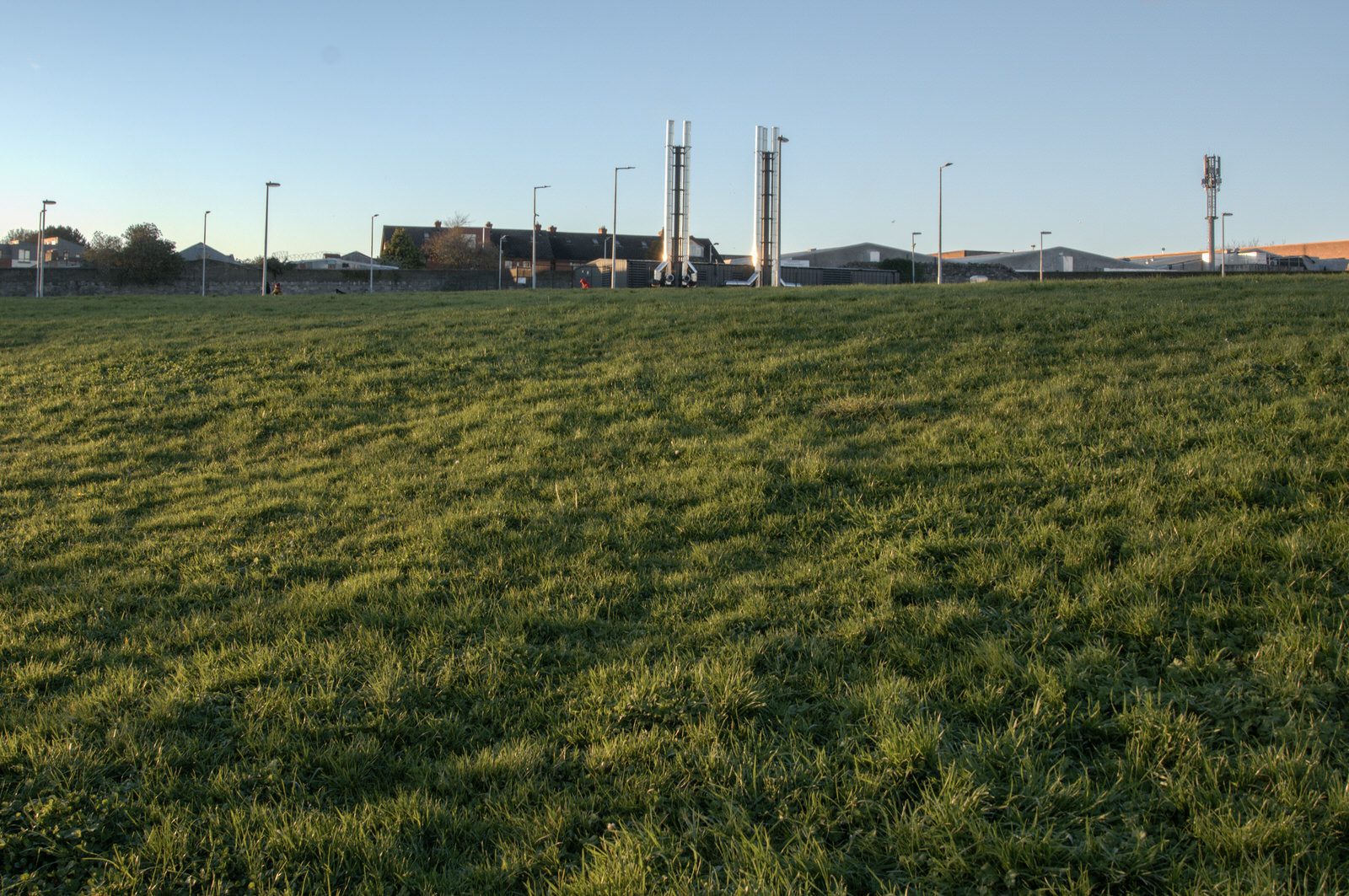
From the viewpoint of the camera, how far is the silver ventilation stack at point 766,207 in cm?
5003

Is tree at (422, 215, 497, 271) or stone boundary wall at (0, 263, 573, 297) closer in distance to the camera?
stone boundary wall at (0, 263, 573, 297)

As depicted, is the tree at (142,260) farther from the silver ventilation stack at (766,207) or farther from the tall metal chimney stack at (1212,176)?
the tall metal chimney stack at (1212,176)

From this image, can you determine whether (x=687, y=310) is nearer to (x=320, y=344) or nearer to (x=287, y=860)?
(x=320, y=344)

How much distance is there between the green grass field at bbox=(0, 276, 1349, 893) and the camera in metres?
3.05

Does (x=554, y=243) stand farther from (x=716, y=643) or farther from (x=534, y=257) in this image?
(x=716, y=643)

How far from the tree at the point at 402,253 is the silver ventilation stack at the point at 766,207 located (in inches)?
1416

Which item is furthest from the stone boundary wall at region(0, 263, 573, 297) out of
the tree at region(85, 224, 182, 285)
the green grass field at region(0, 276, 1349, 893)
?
the green grass field at region(0, 276, 1349, 893)

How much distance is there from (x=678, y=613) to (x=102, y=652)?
314 cm

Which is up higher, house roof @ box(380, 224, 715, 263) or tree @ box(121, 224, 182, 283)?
house roof @ box(380, 224, 715, 263)

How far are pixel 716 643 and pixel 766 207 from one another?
4847 cm

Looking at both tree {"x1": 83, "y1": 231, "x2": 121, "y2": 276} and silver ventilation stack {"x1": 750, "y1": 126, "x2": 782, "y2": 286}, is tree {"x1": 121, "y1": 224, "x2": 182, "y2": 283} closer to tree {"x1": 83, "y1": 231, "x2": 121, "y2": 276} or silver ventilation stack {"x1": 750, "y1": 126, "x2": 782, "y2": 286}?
tree {"x1": 83, "y1": 231, "x2": 121, "y2": 276}

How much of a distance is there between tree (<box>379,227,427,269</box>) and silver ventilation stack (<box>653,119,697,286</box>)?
32634 mm

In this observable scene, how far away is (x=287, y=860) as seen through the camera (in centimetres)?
308

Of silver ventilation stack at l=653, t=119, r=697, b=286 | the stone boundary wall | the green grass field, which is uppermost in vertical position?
silver ventilation stack at l=653, t=119, r=697, b=286
